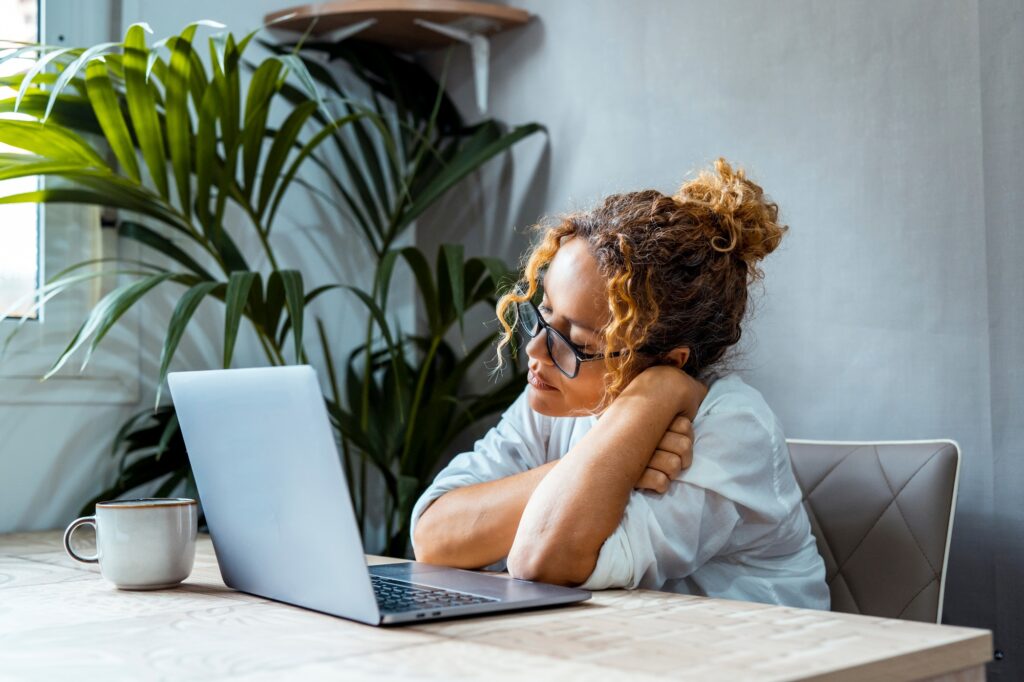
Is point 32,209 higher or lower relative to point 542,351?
higher

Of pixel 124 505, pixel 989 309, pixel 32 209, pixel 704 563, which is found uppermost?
pixel 32 209

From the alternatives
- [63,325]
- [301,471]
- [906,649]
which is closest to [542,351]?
[301,471]

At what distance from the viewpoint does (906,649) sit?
84 cm

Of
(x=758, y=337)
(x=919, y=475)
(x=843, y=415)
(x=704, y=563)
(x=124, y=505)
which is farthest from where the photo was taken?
(x=758, y=337)

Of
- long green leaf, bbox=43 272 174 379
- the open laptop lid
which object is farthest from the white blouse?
long green leaf, bbox=43 272 174 379

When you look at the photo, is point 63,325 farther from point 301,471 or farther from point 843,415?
point 843,415

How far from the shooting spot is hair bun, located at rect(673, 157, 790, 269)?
1.47 meters

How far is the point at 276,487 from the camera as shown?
3.48 ft

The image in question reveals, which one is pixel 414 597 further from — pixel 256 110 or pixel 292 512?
pixel 256 110

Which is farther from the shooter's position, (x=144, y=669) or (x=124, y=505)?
(x=124, y=505)

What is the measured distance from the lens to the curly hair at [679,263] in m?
1.42

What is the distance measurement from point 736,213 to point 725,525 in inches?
17.2

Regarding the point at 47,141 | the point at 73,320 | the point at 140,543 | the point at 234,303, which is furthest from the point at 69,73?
the point at 140,543

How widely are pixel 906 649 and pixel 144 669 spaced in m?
0.58
